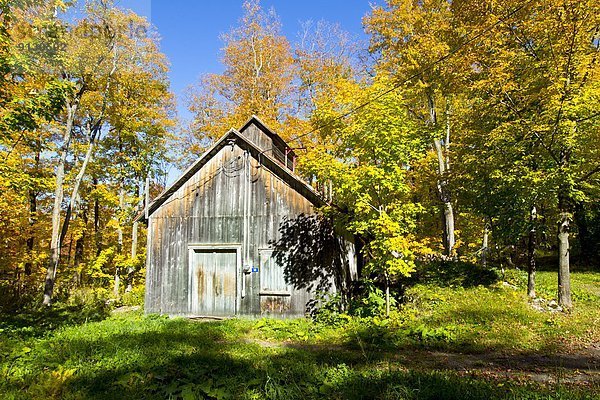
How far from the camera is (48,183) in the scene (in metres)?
13.0

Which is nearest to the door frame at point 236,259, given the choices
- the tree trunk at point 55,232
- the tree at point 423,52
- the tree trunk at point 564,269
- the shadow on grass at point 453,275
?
the shadow on grass at point 453,275

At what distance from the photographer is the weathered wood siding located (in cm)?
1216

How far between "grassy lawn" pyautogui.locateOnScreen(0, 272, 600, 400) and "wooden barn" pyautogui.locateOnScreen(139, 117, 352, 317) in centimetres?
103

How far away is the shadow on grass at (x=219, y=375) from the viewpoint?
498cm

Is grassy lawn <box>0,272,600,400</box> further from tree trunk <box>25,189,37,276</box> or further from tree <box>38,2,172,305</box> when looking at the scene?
tree trunk <box>25,189,37,276</box>

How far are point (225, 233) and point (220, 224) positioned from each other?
0.38 m

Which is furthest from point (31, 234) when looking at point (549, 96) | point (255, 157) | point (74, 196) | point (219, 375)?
point (549, 96)

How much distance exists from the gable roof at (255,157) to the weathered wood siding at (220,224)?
0.49 ft

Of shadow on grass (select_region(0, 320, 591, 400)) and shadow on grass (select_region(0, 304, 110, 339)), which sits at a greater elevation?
shadow on grass (select_region(0, 320, 591, 400))

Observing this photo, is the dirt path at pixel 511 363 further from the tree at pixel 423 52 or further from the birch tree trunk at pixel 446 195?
the birch tree trunk at pixel 446 195

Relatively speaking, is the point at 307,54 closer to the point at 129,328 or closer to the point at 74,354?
the point at 129,328

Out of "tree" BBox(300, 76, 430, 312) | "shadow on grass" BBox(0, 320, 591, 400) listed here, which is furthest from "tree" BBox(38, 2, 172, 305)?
"tree" BBox(300, 76, 430, 312)

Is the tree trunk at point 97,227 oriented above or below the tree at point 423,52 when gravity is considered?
below

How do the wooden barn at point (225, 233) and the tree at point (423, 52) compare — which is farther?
the tree at point (423, 52)
